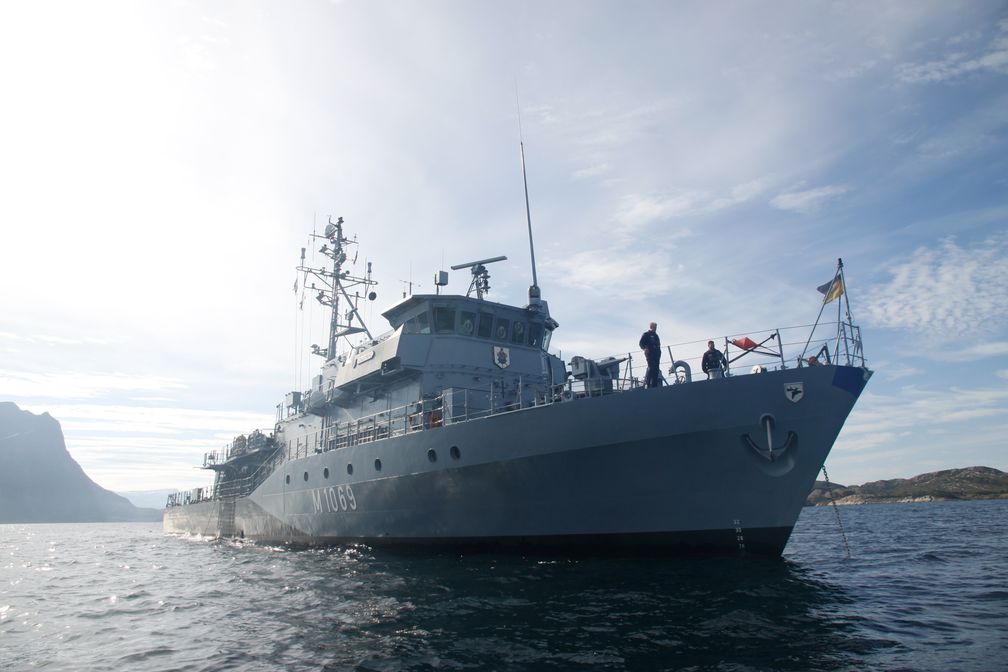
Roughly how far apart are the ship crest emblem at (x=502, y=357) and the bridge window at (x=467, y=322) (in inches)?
40.0

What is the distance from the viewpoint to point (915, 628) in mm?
7852

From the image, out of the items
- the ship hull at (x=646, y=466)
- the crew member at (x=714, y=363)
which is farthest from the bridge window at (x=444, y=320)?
the crew member at (x=714, y=363)

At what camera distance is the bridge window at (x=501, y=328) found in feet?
63.0

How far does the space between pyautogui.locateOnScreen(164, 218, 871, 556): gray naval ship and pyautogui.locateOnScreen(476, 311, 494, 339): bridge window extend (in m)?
0.05

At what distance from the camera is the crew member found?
1231 centimetres

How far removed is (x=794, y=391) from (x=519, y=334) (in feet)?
31.6

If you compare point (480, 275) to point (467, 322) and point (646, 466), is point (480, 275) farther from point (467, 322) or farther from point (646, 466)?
point (646, 466)

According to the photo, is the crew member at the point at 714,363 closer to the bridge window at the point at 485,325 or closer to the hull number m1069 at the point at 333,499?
the bridge window at the point at 485,325

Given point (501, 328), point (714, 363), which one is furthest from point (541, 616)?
point (501, 328)

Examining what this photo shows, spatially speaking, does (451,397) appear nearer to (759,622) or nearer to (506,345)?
(506,345)

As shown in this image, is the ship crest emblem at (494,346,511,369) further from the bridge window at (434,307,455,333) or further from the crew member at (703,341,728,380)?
the crew member at (703,341,728,380)

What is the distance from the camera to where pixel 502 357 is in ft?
62.4

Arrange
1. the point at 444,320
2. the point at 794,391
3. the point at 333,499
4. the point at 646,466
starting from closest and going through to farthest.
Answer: the point at 794,391 → the point at 646,466 → the point at 444,320 → the point at 333,499

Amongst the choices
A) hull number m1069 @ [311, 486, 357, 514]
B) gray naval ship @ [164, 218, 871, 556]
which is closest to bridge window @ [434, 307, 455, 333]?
gray naval ship @ [164, 218, 871, 556]
